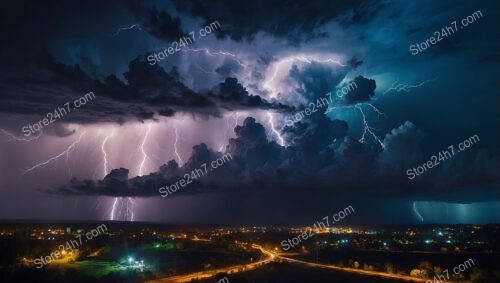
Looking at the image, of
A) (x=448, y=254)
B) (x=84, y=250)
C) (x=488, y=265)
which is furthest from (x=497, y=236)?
(x=84, y=250)

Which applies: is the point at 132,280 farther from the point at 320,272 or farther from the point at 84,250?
the point at 84,250

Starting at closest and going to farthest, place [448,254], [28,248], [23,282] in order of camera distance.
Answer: [23,282]
[28,248]
[448,254]

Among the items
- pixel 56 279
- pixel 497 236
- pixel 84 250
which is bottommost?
pixel 497 236

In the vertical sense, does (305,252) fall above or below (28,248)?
below

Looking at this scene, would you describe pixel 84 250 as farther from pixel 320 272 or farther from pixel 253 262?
pixel 320 272

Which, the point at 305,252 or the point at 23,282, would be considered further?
the point at 305,252

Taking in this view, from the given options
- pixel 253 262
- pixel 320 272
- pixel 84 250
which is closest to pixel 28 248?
pixel 84 250

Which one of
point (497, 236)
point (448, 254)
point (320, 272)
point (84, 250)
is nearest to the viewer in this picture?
point (320, 272)

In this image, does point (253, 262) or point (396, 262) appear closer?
point (253, 262)

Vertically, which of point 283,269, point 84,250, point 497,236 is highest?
point 84,250
